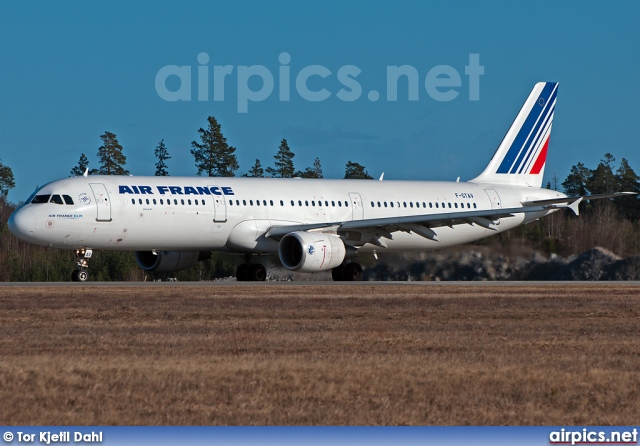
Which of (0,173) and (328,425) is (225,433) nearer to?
(328,425)

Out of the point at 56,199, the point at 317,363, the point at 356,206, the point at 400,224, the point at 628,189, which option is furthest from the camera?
the point at 628,189

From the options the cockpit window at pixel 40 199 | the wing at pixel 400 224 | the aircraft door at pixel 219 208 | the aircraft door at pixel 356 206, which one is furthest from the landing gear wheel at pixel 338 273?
the cockpit window at pixel 40 199

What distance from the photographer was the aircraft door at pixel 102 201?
34.7 m

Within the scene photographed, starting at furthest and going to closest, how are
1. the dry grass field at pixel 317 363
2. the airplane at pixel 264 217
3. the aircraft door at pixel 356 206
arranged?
the aircraft door at pixel 356 206 < the airplane at pixel 264 217 < the dry grass field at pixel 317 363

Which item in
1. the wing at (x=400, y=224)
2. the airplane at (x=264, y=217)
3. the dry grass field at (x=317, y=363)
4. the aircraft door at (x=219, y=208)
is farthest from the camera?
the wing at (x=400, y=224)

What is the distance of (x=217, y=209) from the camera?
3669cm

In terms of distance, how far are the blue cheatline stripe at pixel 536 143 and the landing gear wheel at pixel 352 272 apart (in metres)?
9.91

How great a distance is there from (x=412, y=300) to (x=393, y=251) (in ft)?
54.6

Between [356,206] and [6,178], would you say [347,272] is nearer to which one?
[356,206]

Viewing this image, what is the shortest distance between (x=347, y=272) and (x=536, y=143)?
11.7m

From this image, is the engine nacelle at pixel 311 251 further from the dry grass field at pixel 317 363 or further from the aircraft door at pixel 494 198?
the dry grass field at pixel 317 363

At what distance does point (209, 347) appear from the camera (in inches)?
606

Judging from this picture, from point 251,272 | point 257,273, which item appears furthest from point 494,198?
point 251,272

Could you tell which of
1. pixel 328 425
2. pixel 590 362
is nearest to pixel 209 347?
pixel 590 362
